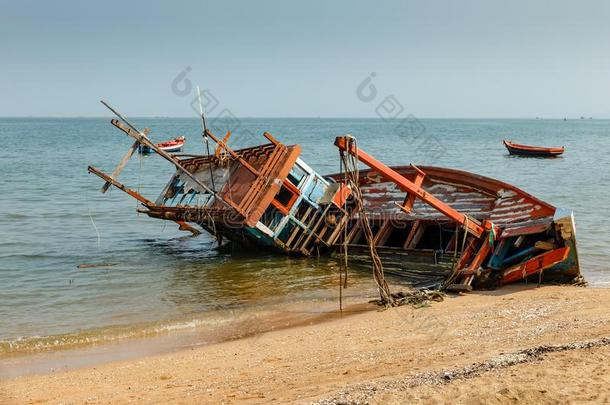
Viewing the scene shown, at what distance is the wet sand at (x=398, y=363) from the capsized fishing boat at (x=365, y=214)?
1.27 m

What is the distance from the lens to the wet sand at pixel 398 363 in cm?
662

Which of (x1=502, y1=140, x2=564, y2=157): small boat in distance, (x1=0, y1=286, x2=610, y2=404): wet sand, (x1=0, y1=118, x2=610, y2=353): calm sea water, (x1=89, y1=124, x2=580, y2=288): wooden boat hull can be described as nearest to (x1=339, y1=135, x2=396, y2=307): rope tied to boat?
(x1=0, y1=286, x2=610, y2=404): wet sand

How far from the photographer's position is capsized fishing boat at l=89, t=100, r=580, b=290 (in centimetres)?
1320

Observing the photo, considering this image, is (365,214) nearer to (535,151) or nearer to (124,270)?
(124,270)

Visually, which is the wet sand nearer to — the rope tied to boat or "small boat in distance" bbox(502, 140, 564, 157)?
the rope tied to boat

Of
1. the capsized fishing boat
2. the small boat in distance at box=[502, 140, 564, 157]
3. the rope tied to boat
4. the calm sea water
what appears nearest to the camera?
the rope tied to boat

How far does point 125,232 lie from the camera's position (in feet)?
76.6

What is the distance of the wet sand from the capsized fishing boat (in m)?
1.27

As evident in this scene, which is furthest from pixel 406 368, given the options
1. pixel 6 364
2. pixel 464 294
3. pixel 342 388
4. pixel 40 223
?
pixel 40 223

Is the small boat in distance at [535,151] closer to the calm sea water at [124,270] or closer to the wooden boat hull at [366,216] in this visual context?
the calm sea water at [124,270]

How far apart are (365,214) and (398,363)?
6.46 m

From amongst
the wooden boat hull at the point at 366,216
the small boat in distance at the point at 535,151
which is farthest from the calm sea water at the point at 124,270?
the small boat in distance at the point at 535,151

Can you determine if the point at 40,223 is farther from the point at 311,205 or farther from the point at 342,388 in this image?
the point at 342,388

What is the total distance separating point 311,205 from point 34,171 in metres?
37.6
